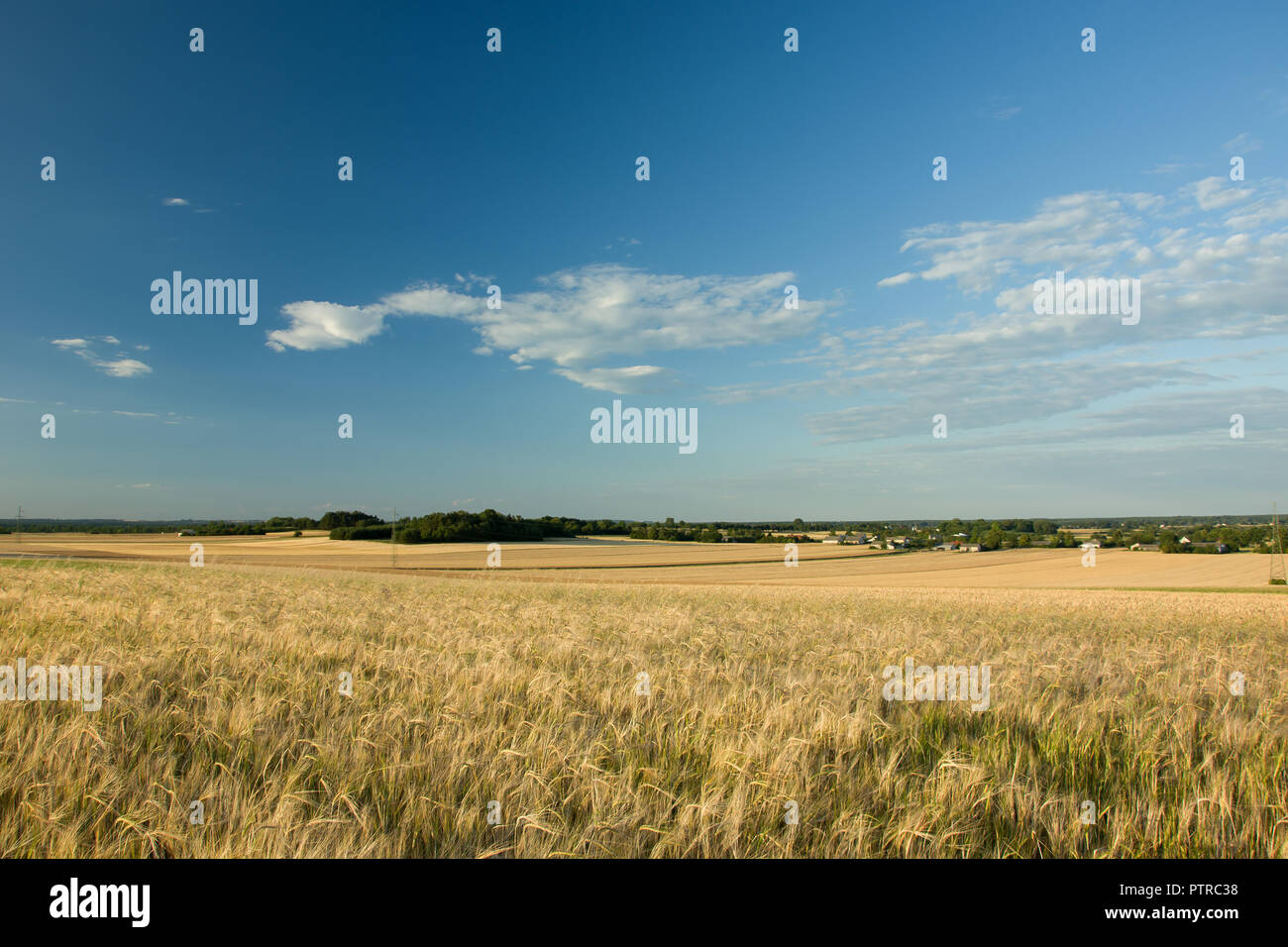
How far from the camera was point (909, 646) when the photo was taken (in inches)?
279

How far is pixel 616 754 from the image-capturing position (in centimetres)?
358

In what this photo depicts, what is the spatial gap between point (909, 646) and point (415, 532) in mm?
98992

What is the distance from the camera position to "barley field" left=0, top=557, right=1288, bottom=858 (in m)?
2.75

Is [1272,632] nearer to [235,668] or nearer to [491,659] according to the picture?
[491,659]

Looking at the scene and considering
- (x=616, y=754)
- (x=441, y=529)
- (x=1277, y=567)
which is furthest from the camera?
(x=441, y=529)

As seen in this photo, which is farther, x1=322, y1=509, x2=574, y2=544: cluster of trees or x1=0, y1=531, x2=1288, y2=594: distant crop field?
x1=322, y1=509, x2=574, y2=544: cluster of trees

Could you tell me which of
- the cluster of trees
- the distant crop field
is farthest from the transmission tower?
the cluster of trees
